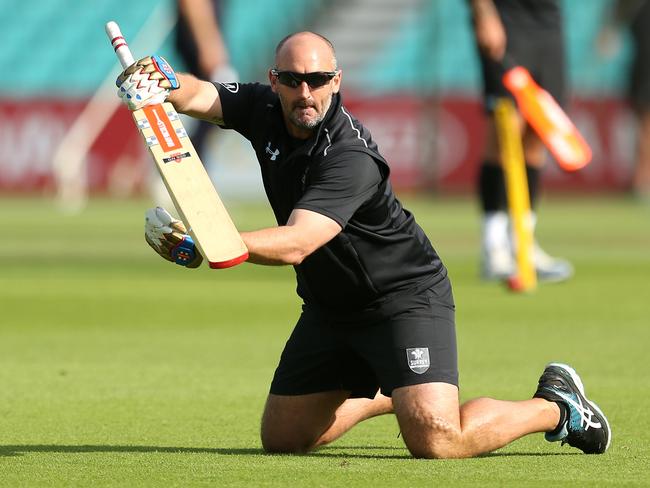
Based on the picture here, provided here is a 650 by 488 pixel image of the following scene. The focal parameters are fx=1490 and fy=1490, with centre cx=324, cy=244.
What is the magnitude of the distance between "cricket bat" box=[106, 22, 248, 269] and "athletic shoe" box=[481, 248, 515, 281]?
6.36 metres

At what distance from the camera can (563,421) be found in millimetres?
5734

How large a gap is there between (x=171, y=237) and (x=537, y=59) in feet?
24.4

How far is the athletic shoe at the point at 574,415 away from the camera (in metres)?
5.62

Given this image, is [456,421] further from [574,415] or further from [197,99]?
[197,99]

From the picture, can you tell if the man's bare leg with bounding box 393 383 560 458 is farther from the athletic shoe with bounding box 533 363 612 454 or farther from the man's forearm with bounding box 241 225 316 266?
the man's forearm with bounding box 241 225 316 266

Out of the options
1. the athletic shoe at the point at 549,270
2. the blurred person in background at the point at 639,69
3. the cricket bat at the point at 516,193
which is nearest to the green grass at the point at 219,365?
the athletic shoe at the point at 549,270

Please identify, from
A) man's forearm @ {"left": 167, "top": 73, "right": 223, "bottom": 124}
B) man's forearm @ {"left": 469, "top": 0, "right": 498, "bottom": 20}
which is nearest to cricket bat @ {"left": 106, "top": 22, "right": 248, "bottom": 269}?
man's forearm @ {"left": 167, "top": 73, "right": 223, "bottom": 124}

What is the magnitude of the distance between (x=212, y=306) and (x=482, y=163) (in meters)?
2.72

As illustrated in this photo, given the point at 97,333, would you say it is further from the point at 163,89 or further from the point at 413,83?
the point at 413,83

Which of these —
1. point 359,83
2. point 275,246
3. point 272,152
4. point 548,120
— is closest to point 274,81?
point 272,152

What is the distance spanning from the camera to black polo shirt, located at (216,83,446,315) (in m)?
5.53

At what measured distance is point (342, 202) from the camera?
5.46 metres

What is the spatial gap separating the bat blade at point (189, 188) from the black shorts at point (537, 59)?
21.7ft

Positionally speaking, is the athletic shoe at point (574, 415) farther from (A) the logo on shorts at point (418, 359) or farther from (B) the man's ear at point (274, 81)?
(B) the man's ear at point (274, 81)
